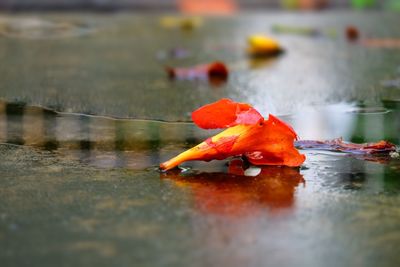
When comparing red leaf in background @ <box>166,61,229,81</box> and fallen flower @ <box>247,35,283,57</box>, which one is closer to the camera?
red leaf in background @ <box>166,61,229,81</box>

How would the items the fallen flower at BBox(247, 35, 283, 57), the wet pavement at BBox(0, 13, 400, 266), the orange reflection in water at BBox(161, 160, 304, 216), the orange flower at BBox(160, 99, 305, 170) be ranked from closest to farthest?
the wet pavement at BBox(0, 13, 400, 266)
the orange reflection in water at BBox(161, 160, 304, 216)
the orange flower at BBox(160, 99, 305, 170)
the fallen flower at BBox(247, 35, 283, 57)

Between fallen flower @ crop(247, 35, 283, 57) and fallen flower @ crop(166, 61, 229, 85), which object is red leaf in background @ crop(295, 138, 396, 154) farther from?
fallen flower @ crop(247, 35, 283, 57)

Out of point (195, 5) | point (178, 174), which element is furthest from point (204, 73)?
point (195, 5)

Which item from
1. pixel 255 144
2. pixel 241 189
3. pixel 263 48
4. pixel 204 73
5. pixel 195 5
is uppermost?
pixel 195 5

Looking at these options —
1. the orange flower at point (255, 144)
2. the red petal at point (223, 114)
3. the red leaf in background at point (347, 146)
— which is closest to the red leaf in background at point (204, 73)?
the red leaf in background at point (347, 146)

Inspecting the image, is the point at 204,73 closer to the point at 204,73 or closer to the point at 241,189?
the point at 204,73

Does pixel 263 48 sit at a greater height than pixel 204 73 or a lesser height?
greater

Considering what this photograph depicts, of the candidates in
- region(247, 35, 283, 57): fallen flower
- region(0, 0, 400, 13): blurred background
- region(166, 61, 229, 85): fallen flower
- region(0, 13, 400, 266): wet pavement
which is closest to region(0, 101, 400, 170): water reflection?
region(0, 13, 400, 266): wet pavement
